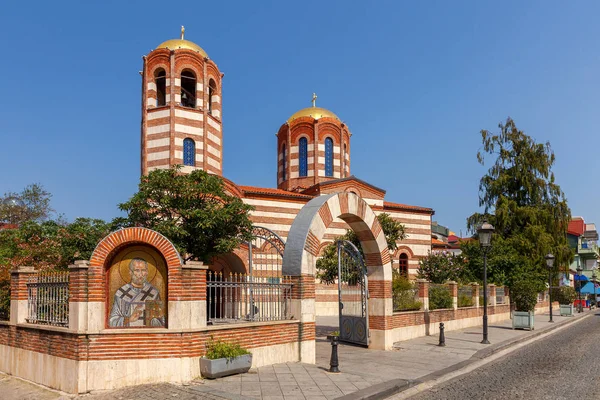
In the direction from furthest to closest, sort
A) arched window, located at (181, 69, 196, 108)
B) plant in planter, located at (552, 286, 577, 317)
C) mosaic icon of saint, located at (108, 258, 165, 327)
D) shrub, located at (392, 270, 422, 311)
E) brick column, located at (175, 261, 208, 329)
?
1. plant in planter, located at (552, 286, 577, 317)
2. arched window, located at (181, 69, 196, 108)
3. shrub, located at (392, 270, 422, 311)
4. brick column, located at (175, 261, 208, 329)
5. mosaic icon of saint, located at (108, 258, 165, 327)

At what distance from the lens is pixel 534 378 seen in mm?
10453

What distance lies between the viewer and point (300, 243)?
12.1 metres

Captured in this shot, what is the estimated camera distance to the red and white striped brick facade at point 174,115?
25328 mm

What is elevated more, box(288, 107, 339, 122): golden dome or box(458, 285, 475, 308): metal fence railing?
box(288, 107, 339, 122): golden dome

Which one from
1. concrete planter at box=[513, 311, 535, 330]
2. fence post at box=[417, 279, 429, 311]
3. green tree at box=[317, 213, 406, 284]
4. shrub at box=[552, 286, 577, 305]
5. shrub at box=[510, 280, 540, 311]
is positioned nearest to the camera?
fence post at box=[417, 279, 429, 311]

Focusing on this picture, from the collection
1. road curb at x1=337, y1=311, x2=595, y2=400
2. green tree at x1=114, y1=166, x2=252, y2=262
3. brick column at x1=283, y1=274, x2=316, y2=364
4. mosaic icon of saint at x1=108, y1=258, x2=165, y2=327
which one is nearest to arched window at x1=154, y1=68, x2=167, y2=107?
green tree at x1=114, y1=166, x2=252, y2=262

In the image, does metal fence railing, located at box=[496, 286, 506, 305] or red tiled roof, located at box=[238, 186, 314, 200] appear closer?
metal fence railing, located at box=[496, 286, 506, 305]

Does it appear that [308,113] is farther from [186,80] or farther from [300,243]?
[300,243]

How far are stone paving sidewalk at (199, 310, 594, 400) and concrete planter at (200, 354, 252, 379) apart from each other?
0.13 m

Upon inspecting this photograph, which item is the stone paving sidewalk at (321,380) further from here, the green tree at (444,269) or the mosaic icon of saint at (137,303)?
the green tree at (444,269)

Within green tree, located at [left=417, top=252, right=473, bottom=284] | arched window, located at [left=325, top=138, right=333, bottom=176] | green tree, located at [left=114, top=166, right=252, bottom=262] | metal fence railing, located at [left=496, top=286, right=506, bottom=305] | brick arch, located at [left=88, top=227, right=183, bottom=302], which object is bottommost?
metal fence railing, located at [left=496, top=286, right=506, bottom=305]

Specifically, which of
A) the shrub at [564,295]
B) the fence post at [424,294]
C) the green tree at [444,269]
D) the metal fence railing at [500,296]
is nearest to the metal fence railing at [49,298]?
the fence post at [424,294]

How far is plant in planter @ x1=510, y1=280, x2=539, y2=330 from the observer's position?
849 inches

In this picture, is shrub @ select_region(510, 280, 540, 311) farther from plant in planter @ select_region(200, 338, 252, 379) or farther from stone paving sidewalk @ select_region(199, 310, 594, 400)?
plant in planter @ select_region(200, 338, 252, 379)
